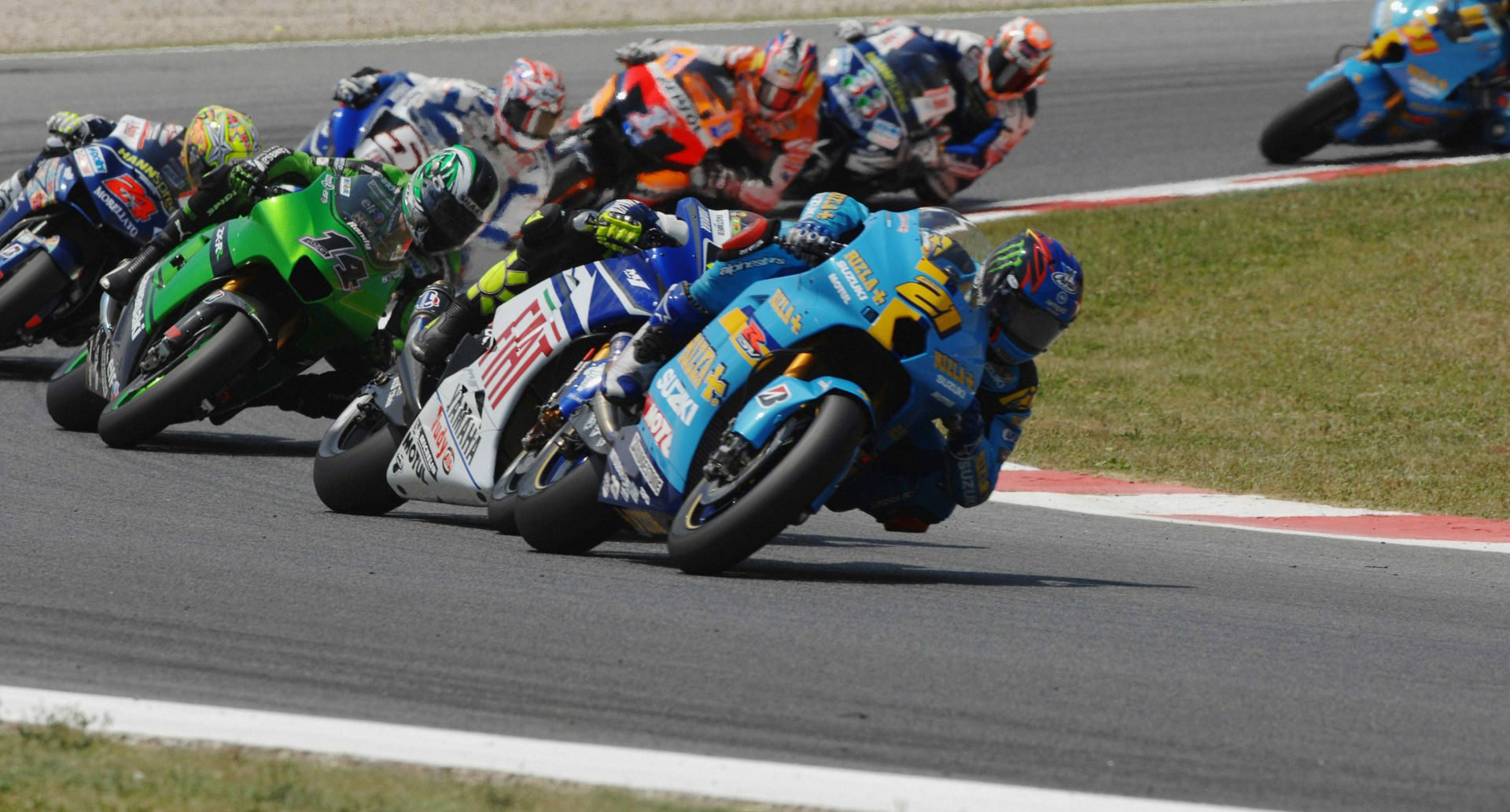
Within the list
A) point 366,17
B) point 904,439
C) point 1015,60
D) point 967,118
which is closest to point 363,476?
point 904,439

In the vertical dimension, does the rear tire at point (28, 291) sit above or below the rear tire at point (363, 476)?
below

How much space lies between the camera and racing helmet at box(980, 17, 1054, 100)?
15.6 meters

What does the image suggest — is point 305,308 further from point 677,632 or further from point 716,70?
point 716,70

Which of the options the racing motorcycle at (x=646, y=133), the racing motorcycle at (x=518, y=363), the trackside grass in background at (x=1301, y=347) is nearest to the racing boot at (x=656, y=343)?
the racing motorcycle at (x=518, y=363)

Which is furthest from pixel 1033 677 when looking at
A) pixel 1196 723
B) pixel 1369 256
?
pixel 1369 256

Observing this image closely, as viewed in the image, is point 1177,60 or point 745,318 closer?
point 745,318

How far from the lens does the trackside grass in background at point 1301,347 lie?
9859mm

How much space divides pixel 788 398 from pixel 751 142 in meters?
9.16

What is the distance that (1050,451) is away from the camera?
10.3 metres

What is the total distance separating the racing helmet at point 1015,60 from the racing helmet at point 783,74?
69.3 inches

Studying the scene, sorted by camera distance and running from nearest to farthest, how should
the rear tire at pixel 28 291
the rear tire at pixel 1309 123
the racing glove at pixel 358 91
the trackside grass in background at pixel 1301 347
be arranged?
1. the trackside grass in background at pixel 1301 347
2. the rear tire at pixel 28 291
3. the racing glove at pixel 358 91
4. the rear tire at pixel 1309 123

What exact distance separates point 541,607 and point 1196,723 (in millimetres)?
1879

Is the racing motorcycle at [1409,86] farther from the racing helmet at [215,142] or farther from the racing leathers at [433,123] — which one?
the racing helmet at [215,142]

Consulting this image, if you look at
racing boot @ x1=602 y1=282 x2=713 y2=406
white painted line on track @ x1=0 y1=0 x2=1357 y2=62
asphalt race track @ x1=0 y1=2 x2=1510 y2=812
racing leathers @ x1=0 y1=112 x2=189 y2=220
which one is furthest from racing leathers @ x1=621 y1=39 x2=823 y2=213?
racing boot @ x1=602 y1=282 x2=713 y2=406
